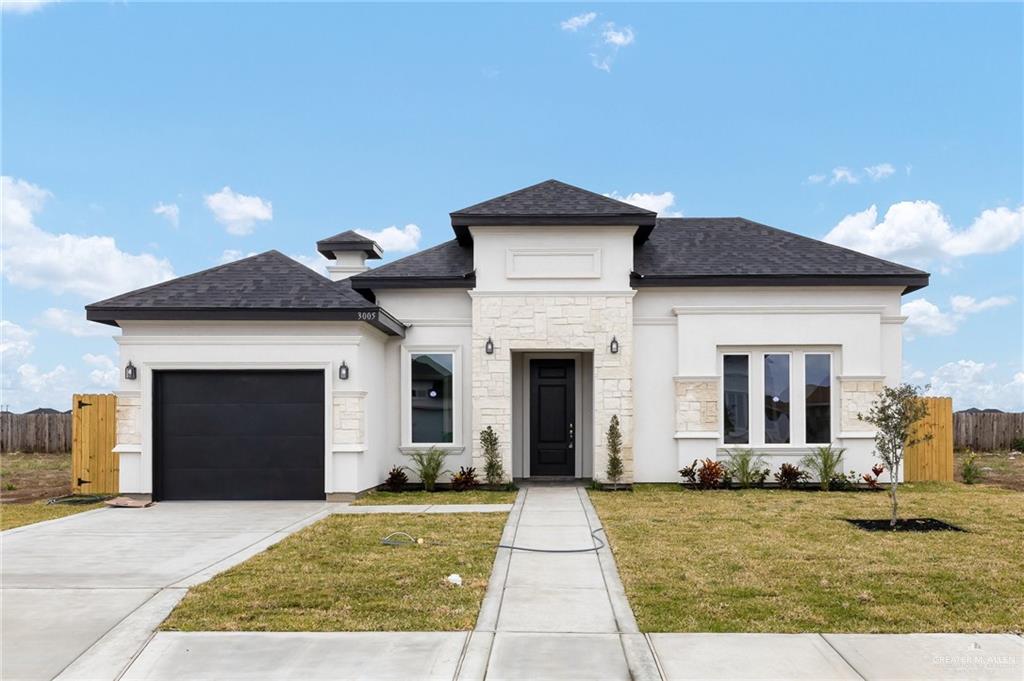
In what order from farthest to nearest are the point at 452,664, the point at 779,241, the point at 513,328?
the point at 779,241 → the point at 513,328 → the point at 452,664

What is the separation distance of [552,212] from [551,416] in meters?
4.24

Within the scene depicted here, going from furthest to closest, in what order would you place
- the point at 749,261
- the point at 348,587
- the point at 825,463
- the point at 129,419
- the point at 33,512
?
the point at 749,261 < the point at 825,463 < the point at 129,419 < the point at 33,512 < the point at 348,587

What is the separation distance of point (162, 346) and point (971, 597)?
12.1m

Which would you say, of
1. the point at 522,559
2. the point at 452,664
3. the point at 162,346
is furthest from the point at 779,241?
the point at 452,664

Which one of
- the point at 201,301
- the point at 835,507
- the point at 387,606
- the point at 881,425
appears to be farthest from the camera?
the point at 201,301

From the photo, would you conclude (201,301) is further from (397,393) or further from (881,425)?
(881,425)

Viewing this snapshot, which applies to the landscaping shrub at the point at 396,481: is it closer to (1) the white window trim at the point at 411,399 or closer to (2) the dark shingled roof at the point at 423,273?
(1) the white window trim at the point at 411,399

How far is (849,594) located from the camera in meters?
6.77

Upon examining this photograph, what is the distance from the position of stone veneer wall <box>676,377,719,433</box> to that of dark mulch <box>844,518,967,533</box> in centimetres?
468

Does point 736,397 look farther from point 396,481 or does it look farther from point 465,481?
point 396,481

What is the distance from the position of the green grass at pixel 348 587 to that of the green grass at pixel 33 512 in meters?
4.75

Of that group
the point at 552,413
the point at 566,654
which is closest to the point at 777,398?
the point at 552,413

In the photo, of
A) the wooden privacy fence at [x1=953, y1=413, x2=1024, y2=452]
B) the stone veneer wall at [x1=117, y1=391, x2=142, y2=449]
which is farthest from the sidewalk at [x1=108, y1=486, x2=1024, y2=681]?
the wooden privacy fence at [x1=953, y1=413, x2=1024, y2=452]

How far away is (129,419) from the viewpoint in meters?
13.3
